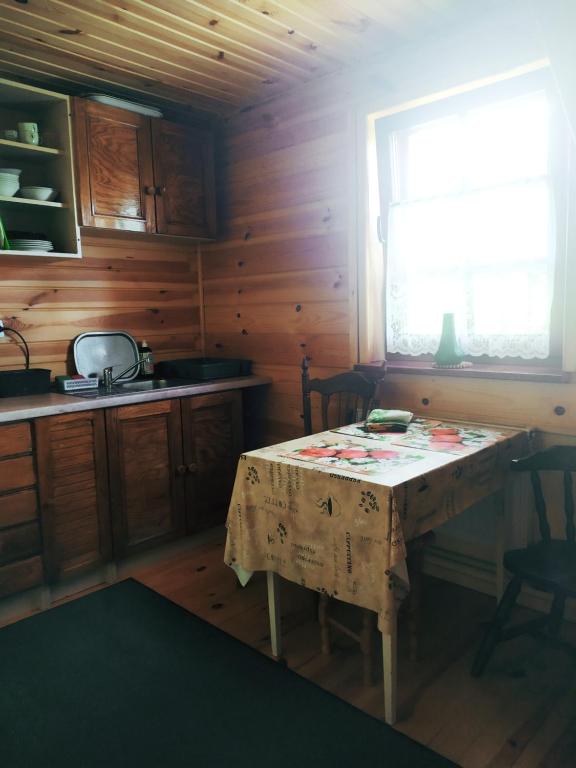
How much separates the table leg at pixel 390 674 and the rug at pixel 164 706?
4 cm

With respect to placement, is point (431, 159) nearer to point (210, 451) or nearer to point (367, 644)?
point (210, 451)

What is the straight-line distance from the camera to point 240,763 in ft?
5.05

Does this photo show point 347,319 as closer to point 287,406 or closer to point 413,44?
point 287,406

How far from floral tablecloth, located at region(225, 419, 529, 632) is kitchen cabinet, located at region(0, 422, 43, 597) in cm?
95

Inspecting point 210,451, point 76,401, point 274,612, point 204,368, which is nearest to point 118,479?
point 76,401

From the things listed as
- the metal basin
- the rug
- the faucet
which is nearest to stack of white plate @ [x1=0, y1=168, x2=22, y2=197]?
the faucet

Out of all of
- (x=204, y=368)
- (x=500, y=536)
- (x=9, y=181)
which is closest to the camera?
(x=500, y=536)

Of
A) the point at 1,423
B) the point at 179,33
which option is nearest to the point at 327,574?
the point at 1,423

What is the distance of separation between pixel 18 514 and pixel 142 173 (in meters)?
1.79

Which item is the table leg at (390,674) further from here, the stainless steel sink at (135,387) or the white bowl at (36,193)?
the white bowl at (36,193)

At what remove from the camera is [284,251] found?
10.0 ft

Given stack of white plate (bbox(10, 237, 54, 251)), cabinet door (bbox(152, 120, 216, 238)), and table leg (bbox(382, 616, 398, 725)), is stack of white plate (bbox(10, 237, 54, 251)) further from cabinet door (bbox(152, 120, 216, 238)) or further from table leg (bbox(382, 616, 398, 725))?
table leg (bbox(382, 616, 398, 725))

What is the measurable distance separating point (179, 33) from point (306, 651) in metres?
2.46

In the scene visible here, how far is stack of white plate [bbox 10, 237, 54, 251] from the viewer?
2557 millimetres
